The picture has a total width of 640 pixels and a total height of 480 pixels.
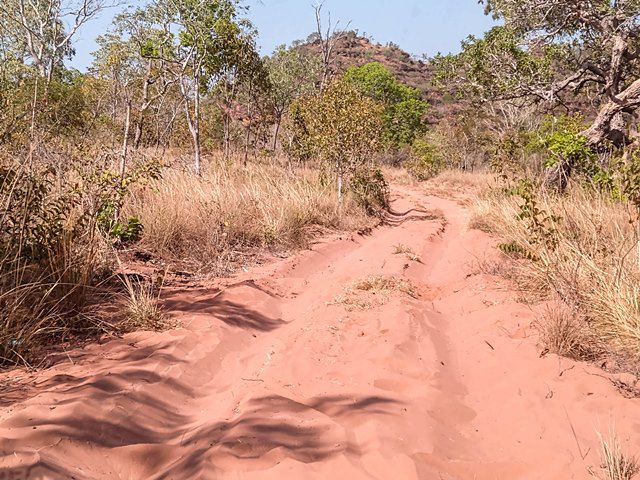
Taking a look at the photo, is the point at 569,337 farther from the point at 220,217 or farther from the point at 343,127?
the point at 343,127

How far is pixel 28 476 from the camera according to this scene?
191cm

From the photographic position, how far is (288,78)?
2694 cm

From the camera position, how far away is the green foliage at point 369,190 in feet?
38.5

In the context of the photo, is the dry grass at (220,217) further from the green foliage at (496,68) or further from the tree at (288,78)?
the tree at (288,78)

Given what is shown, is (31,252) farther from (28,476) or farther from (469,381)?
(469,381)

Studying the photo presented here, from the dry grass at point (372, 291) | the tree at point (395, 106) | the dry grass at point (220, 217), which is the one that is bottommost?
the dry grass at point (372, 291)

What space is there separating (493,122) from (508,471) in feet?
95.4

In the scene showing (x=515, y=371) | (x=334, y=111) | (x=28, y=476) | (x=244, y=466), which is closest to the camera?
(x=28, y=476)

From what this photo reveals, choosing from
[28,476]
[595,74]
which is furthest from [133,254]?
[595,74]

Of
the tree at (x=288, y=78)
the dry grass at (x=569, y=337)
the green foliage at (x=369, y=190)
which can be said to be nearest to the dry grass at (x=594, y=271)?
the dry grass at (x=569, y=337)

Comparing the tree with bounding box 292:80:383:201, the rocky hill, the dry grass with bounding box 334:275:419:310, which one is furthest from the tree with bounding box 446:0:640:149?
the rocky hill

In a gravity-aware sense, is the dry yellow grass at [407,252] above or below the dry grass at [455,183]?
below

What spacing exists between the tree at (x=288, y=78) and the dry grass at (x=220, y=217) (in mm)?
17371

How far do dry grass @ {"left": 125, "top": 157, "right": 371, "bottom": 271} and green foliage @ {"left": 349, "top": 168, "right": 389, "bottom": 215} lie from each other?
1841 millimetres
